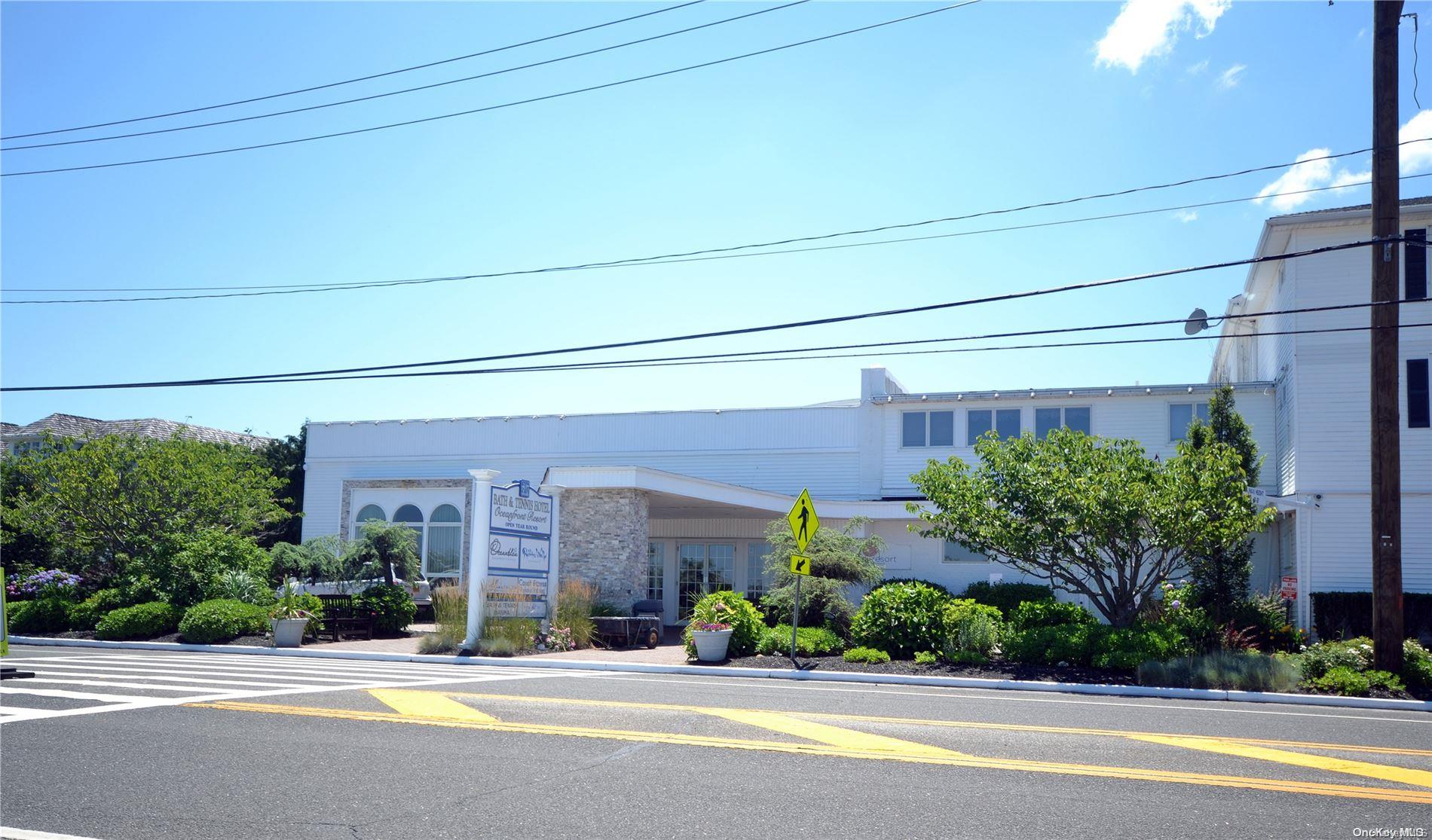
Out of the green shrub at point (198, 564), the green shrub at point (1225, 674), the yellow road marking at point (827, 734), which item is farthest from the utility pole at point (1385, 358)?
the green shrub at point (198, 564)

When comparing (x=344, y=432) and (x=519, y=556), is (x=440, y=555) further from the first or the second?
(x=519, y=556)

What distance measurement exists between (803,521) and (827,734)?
911cm

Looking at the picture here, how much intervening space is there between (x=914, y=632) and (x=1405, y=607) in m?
10.3

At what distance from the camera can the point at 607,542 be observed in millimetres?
23328

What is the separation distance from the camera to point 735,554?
1212 inches

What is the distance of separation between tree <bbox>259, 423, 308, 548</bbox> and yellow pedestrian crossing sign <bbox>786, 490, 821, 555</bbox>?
25.6 meters

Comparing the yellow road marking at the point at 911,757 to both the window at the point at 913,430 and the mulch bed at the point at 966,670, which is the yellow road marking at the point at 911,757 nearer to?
the mulch bed at the point at 966,670

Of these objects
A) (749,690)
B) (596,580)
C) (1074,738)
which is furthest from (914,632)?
(1074,738)

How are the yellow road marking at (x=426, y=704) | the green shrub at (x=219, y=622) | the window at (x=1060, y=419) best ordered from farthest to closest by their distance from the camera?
the window at (x=1060, y=419) → the green shrub at (x=219, y=622) → the yellow road marking at (x=426, y=704)

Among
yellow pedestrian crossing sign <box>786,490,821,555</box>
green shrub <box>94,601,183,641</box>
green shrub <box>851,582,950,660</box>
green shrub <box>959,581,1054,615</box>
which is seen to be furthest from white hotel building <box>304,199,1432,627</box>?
green shrub <box>94,601,183,641</box>

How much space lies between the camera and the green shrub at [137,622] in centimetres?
2238

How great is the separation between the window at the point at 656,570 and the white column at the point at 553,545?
338 inches

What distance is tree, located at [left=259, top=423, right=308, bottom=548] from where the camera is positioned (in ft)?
128

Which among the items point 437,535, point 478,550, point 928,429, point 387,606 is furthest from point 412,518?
point 928,429
